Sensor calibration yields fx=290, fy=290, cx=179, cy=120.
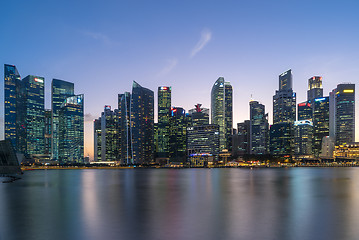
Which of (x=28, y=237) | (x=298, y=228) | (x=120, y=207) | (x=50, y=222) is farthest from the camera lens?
(x=120, y=207)

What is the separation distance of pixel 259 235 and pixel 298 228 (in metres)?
5.53

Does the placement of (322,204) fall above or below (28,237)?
below

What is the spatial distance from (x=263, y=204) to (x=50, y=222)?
3017 cm

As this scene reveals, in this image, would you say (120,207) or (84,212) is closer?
(84,212)

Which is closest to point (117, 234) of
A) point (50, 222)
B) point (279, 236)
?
point (50, 222)

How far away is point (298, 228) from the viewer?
2816cm

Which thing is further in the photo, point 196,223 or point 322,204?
point 322,204

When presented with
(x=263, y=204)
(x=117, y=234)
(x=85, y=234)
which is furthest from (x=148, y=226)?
(x=263, y=204)

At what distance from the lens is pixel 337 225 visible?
29875 millimetres

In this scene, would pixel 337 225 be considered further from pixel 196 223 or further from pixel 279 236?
pixel 196 223

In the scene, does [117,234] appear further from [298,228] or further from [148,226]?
[298,228]

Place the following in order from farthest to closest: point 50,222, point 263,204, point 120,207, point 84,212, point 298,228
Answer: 1. point 263,204
2. point 120,207
3. point 84,212
4. point 50,222
5. point 298,228

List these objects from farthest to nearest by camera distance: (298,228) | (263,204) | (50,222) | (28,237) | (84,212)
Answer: (263,204) → (84,212) → (50,222) → (298,228) → (28,237)

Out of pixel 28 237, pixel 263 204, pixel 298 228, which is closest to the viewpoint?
pixel 28 237
